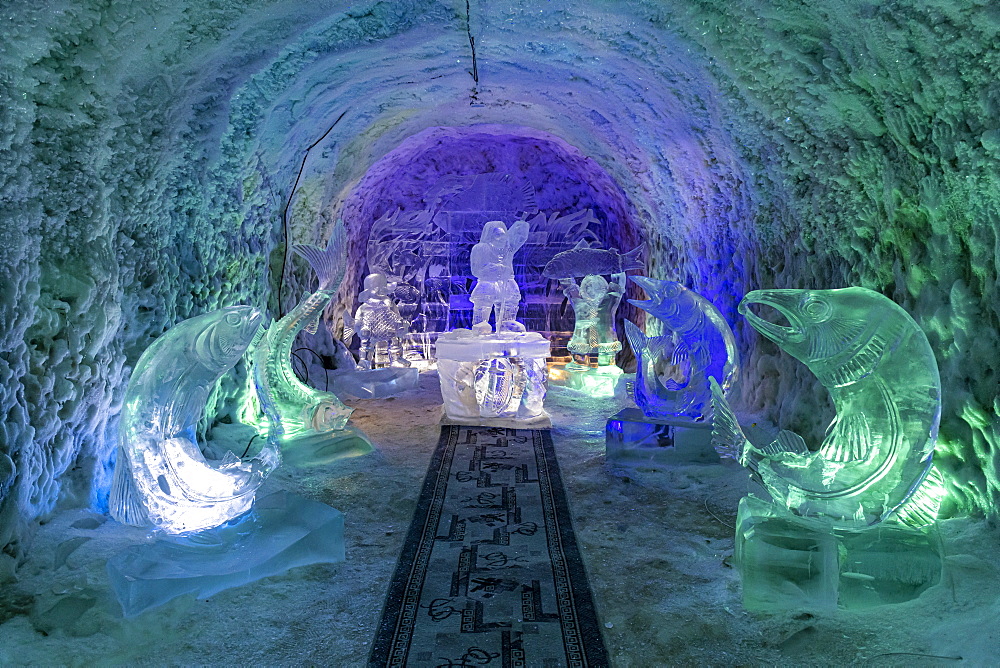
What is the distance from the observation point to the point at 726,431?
268 cm

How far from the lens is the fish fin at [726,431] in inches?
105

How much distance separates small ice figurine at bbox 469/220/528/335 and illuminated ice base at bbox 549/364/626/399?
1.77 m

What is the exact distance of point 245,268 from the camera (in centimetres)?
500

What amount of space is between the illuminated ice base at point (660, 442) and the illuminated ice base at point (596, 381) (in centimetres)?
249

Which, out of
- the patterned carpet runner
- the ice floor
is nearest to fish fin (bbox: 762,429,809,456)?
the ice floor

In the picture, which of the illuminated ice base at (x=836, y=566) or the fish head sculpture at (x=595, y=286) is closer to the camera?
the illuminated ice base at (x=836, y=566)

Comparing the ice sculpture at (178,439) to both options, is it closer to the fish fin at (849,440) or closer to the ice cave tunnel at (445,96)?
the ice cave tunnel at (445,96)

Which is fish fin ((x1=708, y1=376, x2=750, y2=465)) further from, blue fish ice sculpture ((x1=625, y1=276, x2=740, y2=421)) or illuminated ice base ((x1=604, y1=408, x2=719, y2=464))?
illuminated ice base ((x1=604, y1=408, x2=719, y2=464))

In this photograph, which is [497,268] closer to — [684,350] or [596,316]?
[684,350]

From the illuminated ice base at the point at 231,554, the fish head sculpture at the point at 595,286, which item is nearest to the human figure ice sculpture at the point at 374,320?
the fish head sculpture at the point at 595,286

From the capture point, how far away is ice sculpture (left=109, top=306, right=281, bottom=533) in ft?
8.39

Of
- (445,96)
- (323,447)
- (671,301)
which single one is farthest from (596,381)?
(323,447)

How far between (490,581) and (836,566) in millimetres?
1294

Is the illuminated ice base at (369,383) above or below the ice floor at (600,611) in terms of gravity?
above
